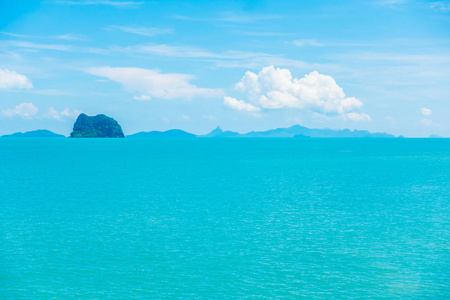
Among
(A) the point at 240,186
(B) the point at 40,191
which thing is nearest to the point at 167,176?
(A) the point at 240,186

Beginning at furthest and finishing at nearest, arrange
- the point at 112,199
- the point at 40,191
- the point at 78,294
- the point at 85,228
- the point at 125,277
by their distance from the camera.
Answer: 1. the point at 40,191
2. the point at 112,199
3. the point at 85,228
4. the point at 125,277
5. the point at 78,294

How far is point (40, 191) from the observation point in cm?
6819

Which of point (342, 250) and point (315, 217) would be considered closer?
point (342, 250)

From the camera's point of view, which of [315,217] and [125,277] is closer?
[125,277]

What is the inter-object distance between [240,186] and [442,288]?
49.6 meters

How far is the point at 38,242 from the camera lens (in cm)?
3816

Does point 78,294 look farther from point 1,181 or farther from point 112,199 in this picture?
point 1,181

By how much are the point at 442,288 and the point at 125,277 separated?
877 inches

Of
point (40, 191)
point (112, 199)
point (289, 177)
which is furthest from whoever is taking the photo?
point (289, 177)

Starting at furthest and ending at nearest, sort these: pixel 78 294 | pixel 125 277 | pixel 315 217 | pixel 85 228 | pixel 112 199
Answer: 1. pixel 112 199
2. pixel 315 217
3. pixel 85 228
4. pixel 125 277
5. pixel 78 294

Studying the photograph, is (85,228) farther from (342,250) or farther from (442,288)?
(442,288)

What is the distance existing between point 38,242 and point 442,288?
33.4 metres

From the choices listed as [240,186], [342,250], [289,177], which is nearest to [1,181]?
[240,186]

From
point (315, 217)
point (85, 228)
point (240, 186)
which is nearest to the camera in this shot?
point (85, 228)
